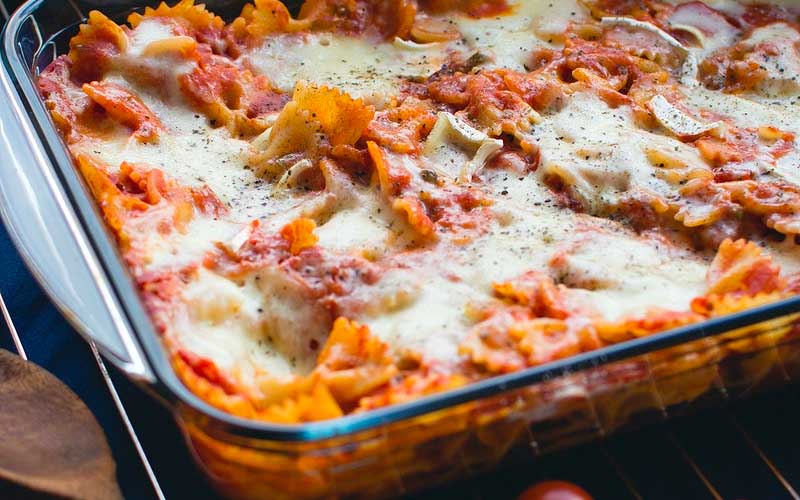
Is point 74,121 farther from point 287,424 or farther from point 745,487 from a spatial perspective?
point 745,487

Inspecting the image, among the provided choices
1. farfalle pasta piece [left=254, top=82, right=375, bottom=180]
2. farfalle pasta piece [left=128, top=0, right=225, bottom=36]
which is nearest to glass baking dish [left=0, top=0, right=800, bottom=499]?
farfalle pasta piece [left=254, top=82, right=375, bottom=180]

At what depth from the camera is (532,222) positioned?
2.51 m

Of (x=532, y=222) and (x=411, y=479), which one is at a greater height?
(x=532, y=222)

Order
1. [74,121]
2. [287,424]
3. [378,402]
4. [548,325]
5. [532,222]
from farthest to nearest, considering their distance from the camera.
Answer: [74,121] < [532,222] < [548,325] < [378,402] < [287,424]

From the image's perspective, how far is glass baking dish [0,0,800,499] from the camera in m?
1.79

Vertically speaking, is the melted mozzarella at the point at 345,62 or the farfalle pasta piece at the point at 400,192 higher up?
the melted mozzarella at the point at 345,62

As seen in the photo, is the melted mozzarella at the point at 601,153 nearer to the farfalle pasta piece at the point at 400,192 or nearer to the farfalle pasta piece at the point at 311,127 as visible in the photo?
the farfalle pasta piece at the point at 400,192

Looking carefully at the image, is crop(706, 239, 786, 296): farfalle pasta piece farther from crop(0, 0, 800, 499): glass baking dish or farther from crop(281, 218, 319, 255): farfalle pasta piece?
crop(281, 218, 319, 255): farfalle pasta piece

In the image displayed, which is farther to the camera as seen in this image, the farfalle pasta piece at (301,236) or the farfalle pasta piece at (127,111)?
the farfalle pasta piece at (127,111)

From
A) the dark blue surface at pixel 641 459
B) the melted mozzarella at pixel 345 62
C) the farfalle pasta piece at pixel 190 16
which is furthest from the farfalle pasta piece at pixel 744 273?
the farfalle pasta piece at pixel 190 16

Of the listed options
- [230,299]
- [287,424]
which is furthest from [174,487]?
[287,424]

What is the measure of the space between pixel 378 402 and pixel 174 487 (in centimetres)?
59

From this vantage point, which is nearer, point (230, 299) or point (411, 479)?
point (411, 479)

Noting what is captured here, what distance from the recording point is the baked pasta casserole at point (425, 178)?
2111mm
